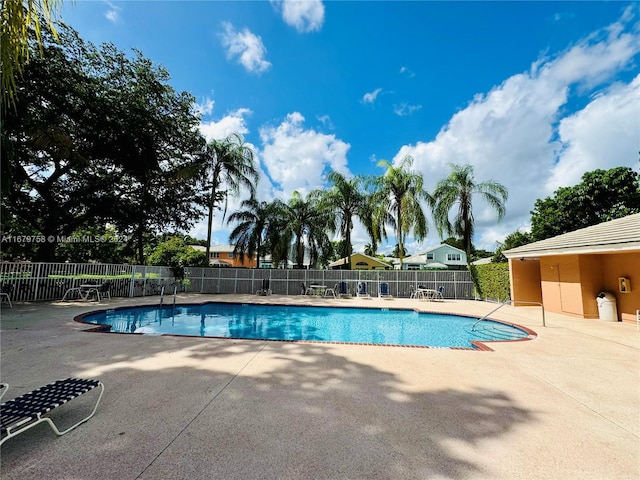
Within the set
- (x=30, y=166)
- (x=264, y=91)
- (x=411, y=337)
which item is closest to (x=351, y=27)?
(x=264, y=91)

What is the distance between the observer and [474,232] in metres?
16.8

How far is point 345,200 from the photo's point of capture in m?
18.9

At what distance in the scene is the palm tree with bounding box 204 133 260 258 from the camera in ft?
60.4

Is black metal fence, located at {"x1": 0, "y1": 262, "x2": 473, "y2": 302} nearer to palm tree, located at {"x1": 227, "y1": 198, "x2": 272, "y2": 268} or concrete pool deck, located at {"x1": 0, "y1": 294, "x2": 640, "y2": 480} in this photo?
palm tree, located at {"x1": 227, "y1": 198, "x2": 272, "y2": 268}

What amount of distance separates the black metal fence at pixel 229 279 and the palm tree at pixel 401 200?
2451 millimetres

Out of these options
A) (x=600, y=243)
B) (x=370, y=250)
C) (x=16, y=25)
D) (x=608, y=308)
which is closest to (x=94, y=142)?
(x=16, y=25)

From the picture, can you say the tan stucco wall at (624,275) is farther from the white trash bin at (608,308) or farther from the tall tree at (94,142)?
the tall tree at (94,142)

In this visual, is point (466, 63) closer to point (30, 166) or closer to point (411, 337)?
point (411, 337)

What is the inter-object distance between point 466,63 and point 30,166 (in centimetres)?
2112

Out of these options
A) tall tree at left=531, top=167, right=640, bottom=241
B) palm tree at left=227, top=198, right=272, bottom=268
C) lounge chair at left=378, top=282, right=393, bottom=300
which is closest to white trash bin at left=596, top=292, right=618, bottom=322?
lounge chair at left=378, top=282, right=393, bottom=300

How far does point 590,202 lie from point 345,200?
1833cm

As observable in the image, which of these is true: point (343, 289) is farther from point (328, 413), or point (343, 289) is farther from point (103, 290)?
point (328, 413)

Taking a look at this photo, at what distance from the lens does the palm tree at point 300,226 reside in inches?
776

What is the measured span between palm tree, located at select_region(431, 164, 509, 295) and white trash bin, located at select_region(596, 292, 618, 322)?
6.60 meters
